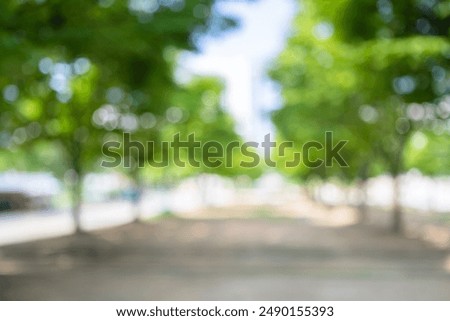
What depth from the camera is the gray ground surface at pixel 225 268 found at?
9.49 m

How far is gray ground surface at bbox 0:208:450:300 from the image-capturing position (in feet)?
31.1

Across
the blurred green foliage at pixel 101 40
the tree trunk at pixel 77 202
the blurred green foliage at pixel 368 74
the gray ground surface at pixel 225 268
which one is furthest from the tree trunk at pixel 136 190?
the blurred green foliage at pixel 101 40

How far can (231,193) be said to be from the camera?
90750 mm

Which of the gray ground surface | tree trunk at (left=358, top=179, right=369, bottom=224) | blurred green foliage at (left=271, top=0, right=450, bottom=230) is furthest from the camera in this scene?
tree trunk at (left=358, top=179, right=369, bottom=224)

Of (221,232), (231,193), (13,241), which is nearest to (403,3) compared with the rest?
(221,232)

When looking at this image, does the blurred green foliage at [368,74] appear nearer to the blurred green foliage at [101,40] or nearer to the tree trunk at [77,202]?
the blurred green foliage at [101,40]

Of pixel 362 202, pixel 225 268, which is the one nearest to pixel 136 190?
pixel 362 202

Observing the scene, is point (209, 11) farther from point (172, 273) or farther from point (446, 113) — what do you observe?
point (446, 113)

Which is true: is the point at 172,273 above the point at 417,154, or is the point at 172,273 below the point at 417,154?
below

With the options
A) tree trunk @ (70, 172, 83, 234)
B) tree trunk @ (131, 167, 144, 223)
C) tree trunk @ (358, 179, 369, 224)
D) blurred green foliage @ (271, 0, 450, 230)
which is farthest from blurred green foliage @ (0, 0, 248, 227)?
tree trunk @ (358, 179, 369, 224)

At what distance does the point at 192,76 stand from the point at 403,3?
1423 cm

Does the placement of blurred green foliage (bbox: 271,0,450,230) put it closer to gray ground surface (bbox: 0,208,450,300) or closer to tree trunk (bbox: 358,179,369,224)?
tree trunk (bbox: 358,179,369,224)

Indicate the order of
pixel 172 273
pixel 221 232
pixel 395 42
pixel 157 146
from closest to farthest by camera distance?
pixel 395 42, pixel 172 273, pixel 221 232, pixel 157 146
